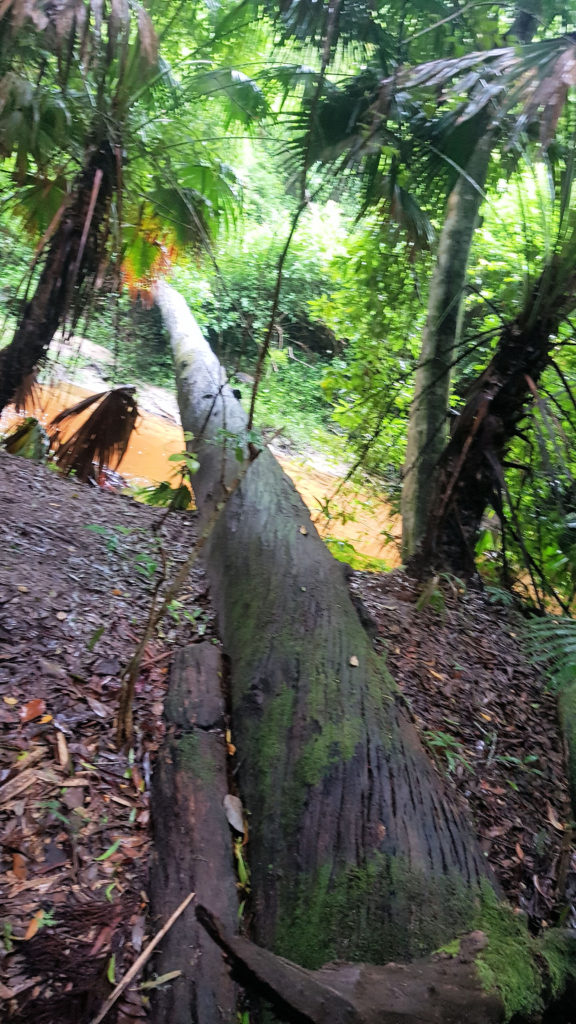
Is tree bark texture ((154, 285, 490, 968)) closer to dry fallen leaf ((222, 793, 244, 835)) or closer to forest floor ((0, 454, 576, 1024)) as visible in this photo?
dry fallen leaf ((222, 793, 244, 835))

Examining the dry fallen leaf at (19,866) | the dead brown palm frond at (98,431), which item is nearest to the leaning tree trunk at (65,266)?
the dead brown palm frond at (98,431)

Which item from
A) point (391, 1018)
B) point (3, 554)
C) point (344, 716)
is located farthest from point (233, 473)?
point (391, 1018)

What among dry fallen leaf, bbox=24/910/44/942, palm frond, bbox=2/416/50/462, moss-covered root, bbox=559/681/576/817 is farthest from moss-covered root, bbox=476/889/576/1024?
palm frond, bbox=2/416/50/462

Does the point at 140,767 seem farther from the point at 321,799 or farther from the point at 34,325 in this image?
the point at 34,325

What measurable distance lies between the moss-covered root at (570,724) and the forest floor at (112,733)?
0.55 feet

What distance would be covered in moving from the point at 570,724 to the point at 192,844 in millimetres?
1460

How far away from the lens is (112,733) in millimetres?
1938

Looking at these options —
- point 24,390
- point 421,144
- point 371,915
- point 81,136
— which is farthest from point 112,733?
point 421,144

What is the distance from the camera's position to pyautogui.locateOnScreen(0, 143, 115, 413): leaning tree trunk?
11.0 feet

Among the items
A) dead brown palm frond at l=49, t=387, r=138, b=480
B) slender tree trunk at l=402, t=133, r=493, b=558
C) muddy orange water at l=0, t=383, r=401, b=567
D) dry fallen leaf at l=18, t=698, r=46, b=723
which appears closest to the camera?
dry fallen leaf at l=18, t=698, r=46, b=723

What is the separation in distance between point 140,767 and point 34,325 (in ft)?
9.66

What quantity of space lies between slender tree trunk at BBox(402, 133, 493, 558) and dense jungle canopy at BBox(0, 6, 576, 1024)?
2 centimetres

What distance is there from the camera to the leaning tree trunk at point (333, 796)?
1.40 m

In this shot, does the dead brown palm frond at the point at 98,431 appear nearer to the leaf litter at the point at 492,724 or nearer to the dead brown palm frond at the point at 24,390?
the dead brown palm frond at the point at 24,390
